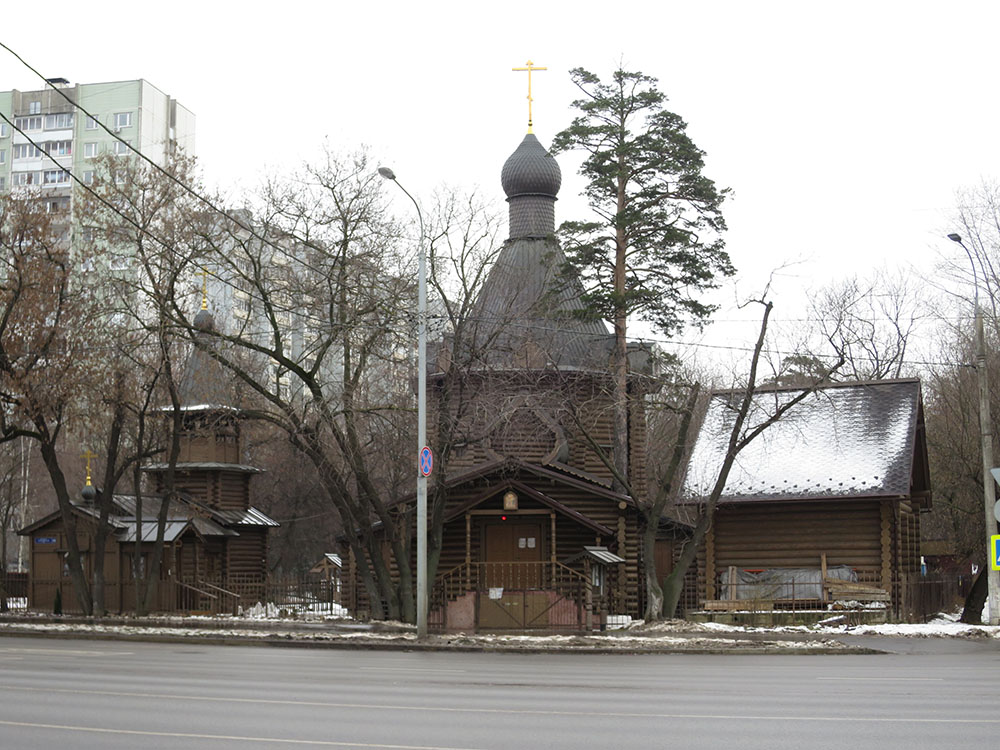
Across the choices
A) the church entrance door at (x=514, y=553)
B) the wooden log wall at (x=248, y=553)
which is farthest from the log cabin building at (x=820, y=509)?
the wooden log wall at (x=248, y=553)

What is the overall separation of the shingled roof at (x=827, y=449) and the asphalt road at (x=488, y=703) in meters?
11.4

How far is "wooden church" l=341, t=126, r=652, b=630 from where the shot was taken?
29891 mm

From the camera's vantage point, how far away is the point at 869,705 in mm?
13781

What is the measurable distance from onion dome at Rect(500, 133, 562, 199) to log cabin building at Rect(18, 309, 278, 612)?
1181 cm

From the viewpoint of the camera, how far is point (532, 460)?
39.2m

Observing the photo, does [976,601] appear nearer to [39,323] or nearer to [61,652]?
[61,652]

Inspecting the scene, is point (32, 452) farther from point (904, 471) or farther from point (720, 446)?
point (904, 471)

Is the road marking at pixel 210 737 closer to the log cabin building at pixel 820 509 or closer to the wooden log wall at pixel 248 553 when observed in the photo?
the log cabin building at pixel 820 509

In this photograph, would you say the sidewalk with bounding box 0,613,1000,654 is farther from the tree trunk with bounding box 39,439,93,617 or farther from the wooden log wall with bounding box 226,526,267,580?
the wooden log wall with bounding box 226,526,267,580

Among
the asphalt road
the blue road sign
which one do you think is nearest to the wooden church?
the blue road sign

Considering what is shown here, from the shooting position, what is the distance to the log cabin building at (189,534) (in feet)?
136

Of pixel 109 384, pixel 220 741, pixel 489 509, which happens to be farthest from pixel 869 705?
pixel 109 384

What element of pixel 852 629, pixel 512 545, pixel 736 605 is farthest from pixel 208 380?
pixel 852 629

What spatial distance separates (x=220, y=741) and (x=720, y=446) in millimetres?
28670
